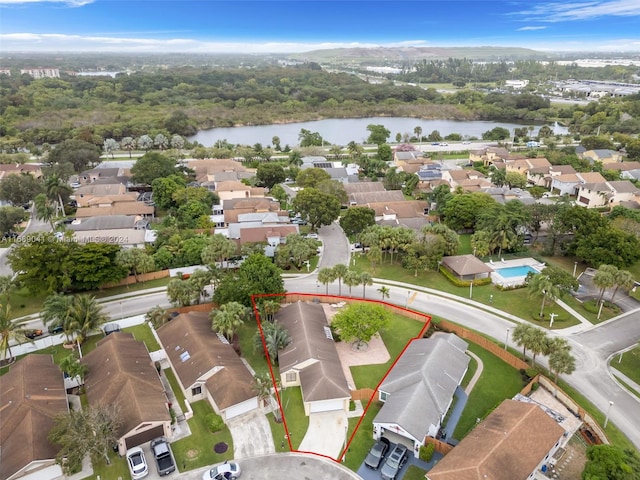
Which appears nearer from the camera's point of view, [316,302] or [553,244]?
[316,302]

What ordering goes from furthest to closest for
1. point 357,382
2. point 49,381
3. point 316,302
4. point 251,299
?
point 316,302
point 251,299
point 357,382
point 49,381

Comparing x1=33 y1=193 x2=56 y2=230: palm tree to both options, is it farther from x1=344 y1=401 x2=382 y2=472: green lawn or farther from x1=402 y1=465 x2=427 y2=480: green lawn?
x1=402 y1=465 x2=427 y2=480: green lawn

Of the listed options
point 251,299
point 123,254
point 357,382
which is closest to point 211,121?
point 123,254

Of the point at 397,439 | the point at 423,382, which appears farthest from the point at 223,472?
the point at 423,382

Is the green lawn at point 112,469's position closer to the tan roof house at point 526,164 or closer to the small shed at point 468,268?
the small shed at point 468,268

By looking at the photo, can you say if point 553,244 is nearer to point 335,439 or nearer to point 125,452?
point 335,439

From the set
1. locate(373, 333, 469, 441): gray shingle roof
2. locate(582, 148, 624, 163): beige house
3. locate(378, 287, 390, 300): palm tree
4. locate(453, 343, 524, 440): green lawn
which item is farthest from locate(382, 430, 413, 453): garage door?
locate(582, 148, 624, 163): beige house
